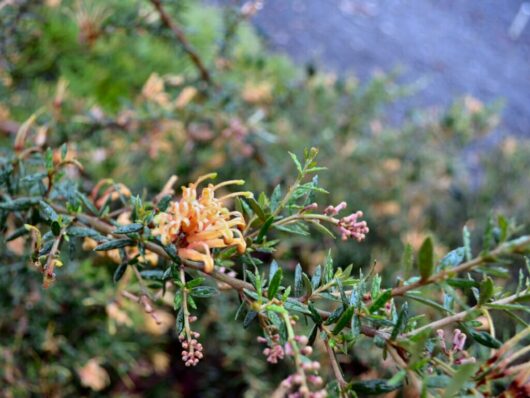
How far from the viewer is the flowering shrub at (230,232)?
1.12ft

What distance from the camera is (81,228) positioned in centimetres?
41

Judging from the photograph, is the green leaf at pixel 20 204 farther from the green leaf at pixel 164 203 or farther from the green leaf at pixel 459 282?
the green leaf at pixel 459 282

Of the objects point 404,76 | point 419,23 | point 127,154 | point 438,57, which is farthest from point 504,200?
point 419,23

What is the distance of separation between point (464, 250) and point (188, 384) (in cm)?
103

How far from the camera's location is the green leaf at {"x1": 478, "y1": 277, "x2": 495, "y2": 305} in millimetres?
311

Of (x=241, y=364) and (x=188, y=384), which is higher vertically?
(x=241, y=364)

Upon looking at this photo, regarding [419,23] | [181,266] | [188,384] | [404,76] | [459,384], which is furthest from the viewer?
[419,23]

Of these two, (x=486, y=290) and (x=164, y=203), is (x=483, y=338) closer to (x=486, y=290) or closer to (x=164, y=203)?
(x=486, y=290)

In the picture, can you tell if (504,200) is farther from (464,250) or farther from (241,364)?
(464,250)

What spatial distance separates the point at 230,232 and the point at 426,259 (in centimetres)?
12

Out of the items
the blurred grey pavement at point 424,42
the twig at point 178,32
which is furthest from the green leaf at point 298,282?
the blurred grey pavement at point 424,42

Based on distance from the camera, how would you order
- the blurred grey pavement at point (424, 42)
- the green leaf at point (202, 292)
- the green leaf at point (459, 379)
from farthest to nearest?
the blurred grey pavement at point (424, 42), the green leaf at point (202, 292), the green leaf at point (459, 379)

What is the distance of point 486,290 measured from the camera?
315 mm

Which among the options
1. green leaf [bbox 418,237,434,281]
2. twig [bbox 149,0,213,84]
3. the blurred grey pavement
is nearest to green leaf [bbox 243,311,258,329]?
green leaf [bbox 418,237,434,281]
